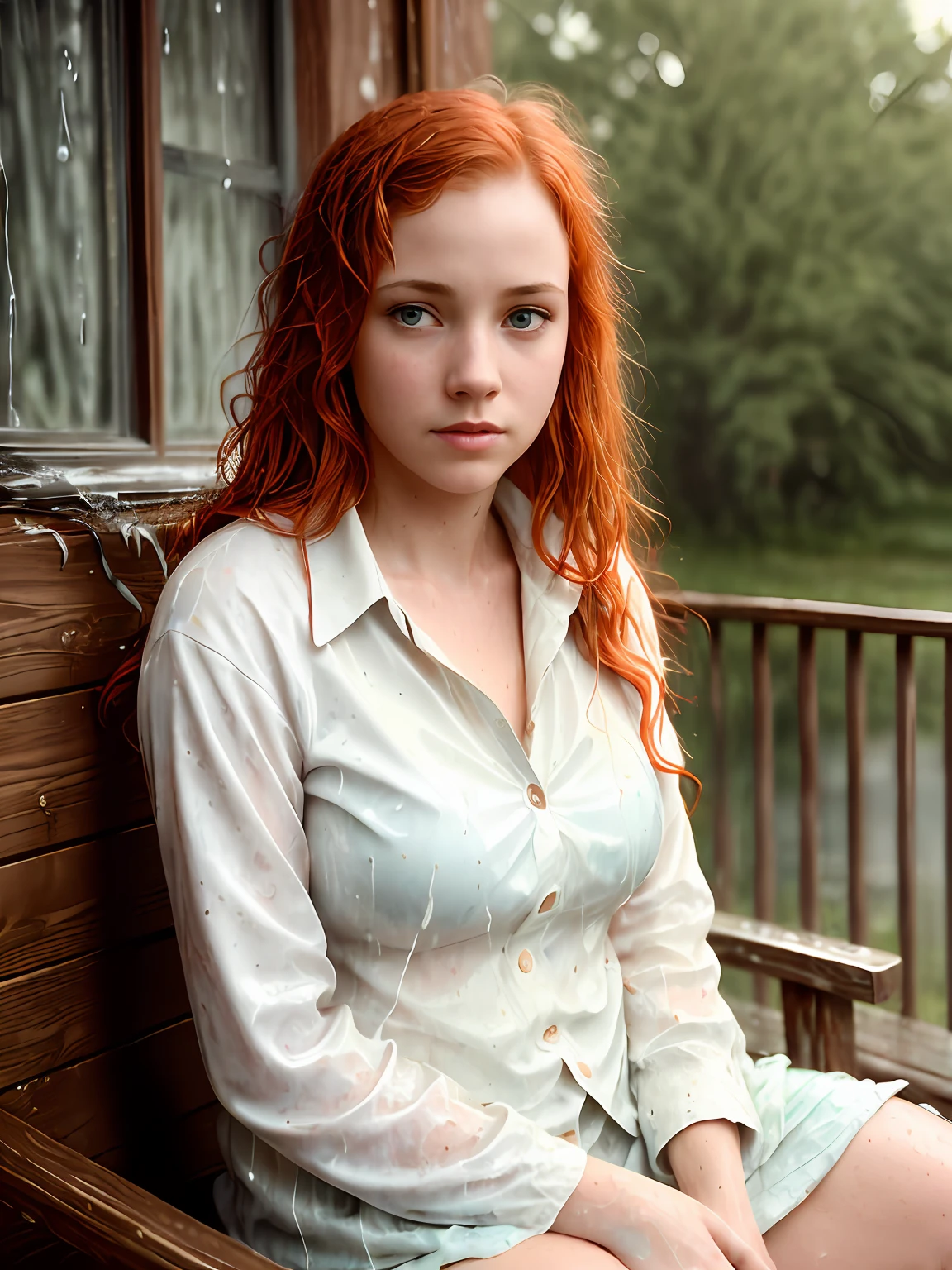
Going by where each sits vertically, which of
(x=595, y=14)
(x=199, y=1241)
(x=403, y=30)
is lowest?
(x=199, y=1241)

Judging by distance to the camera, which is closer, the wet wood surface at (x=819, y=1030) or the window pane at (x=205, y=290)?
the wet wood surface at (x=819, y=1030)

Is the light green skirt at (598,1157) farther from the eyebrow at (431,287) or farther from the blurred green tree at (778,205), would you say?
the blurred green tree at (778,205)

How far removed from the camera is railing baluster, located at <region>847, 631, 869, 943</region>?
7.80ft

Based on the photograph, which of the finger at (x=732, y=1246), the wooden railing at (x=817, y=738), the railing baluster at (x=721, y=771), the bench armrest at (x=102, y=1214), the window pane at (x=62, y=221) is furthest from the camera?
the railing baluster at (x=721, y=771)

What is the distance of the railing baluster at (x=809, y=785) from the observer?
2459 mm

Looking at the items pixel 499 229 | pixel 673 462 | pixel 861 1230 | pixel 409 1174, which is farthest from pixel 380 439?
pixel 673 462

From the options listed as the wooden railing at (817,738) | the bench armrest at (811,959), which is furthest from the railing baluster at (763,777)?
the bench armrest at (811,959)

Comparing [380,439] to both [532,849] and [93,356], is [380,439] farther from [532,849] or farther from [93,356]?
[93,356]

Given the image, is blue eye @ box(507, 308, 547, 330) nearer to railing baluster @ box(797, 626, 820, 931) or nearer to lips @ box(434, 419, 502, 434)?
lips @ box(434, 419, 502, 434)

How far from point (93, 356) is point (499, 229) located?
807mm

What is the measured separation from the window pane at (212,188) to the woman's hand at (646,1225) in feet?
3.93

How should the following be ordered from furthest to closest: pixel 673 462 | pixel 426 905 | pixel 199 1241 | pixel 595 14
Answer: pixel 673 462 < pixel 595 14 < pixel 426 905 < pixel 199 1241

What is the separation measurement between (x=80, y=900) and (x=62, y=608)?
0.29 metres

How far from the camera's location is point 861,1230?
106 centimetres
